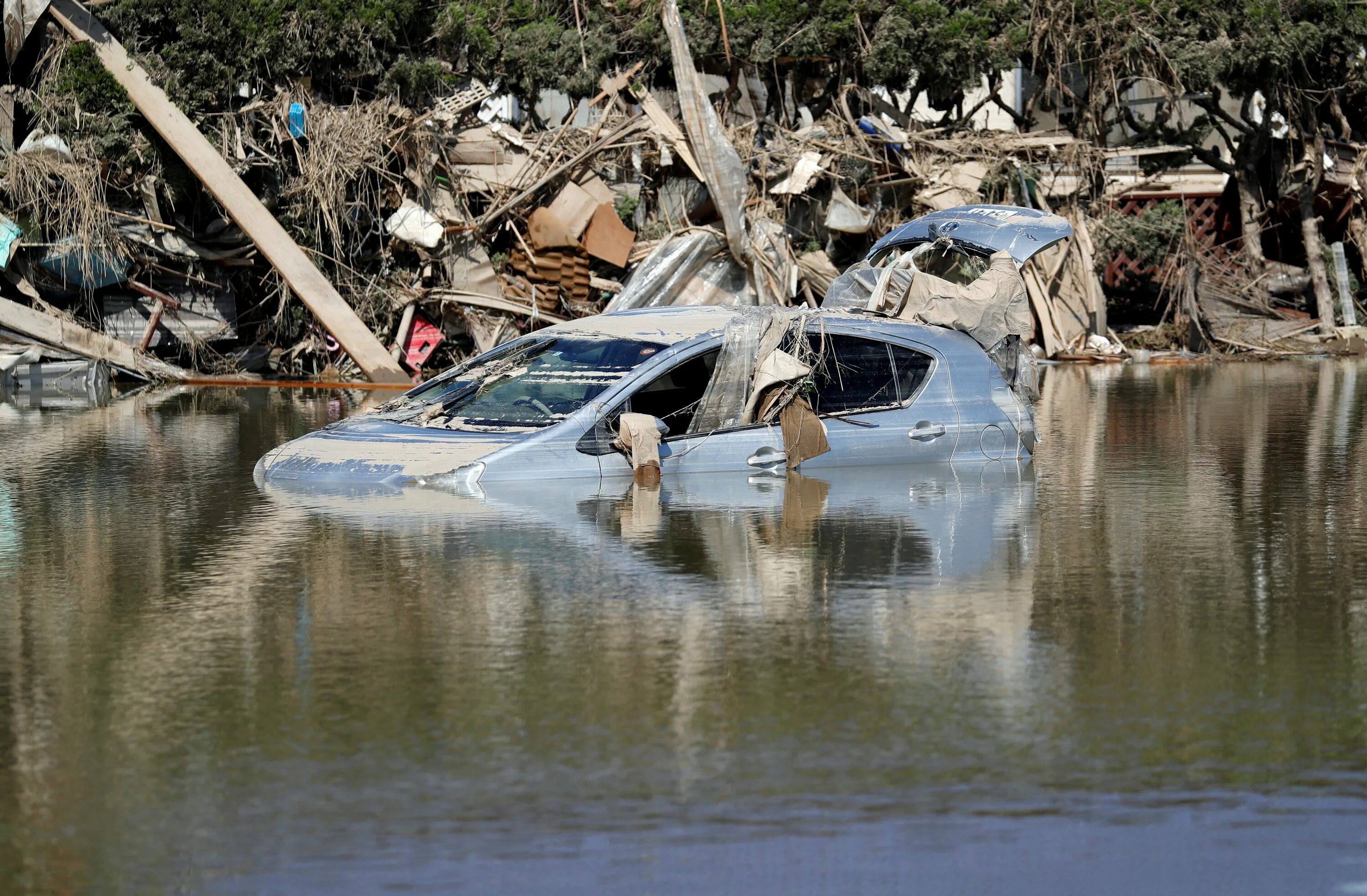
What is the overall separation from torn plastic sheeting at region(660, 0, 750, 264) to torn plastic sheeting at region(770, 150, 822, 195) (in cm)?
86

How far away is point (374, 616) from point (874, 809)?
299cm

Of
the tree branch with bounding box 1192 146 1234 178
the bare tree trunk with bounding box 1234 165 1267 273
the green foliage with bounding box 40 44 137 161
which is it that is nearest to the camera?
the green foliage with bounding box 40 44 137 161

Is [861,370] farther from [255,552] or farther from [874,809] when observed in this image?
[874,809]

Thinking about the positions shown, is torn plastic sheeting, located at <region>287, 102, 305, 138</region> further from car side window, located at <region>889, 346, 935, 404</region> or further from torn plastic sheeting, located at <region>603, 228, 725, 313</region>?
car side window, located at <region>889, 346, 935, 404</region>

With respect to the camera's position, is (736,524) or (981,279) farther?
(981,279)

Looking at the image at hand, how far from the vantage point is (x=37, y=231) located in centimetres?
1986

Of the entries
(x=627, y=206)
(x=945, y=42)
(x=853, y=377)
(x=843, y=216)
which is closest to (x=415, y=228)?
(x=627, y=206)

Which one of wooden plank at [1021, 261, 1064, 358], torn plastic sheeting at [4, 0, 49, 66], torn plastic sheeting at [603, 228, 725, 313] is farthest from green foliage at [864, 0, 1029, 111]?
torn plastic sheeting at [4, 0, 49, 66]

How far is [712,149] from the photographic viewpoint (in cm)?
2142

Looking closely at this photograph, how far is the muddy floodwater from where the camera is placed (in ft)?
13.9

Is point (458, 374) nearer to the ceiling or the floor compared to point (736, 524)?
nearer to the ceiling

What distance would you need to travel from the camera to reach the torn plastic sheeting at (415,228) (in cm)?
2106

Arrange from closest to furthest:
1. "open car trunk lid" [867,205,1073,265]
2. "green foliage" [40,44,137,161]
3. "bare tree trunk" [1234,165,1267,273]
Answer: "open car trunk lid" [867,205,1073,265], "green foliage" [40,44,137,161], "bare tree trunk" [1234,165,1267,273]

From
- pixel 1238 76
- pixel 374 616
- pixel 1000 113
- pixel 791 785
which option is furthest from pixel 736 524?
pixel 1000 113
